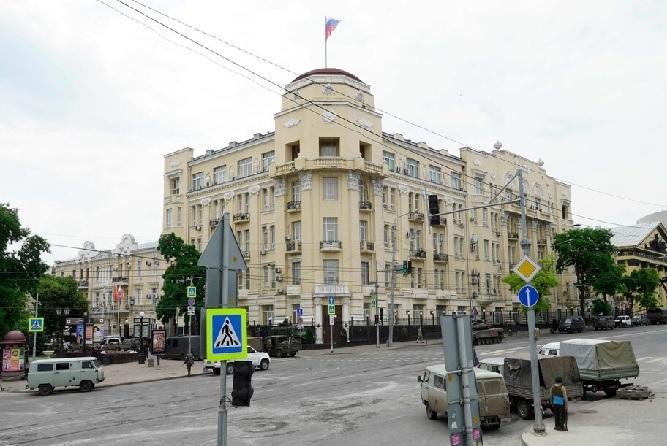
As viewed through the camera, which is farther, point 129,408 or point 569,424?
point 129,408

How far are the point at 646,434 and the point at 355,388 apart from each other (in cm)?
1268

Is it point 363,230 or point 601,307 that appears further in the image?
point 601,307

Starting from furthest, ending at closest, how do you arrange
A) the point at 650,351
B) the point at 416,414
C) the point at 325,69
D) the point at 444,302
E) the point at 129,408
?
the point at 444,302 < the point at 325,69 < the point at 650,351 < the point at 129,408 < the point at 416,414

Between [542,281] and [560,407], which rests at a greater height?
[542,281]

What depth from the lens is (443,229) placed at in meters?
66.8

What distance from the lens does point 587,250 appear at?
243 ft

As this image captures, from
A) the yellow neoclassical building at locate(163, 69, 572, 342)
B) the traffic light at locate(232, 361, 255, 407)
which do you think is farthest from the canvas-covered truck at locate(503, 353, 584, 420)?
the yellow neoclassical building at locate(163, 69, 572, 342)

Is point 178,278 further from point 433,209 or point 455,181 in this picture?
point 433,209

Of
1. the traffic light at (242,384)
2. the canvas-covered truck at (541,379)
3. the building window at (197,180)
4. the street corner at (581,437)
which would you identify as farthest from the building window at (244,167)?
the traffic light at (242,384)

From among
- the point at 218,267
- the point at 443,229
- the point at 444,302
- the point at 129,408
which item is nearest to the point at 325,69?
the point at 443,229

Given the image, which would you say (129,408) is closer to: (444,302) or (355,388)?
(355,388)

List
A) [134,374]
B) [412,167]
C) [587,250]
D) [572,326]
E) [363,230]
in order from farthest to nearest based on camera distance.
→ [587,250] < [412,167] < [572,326] < [363,230] < [134,374]

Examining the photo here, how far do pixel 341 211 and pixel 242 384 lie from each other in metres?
48.8

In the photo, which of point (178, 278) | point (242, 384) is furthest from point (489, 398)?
point (178, 278)
